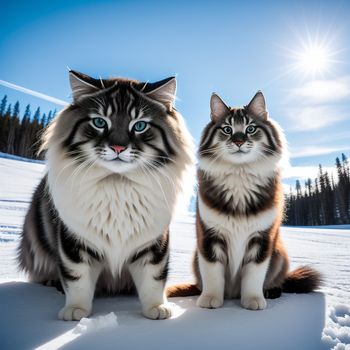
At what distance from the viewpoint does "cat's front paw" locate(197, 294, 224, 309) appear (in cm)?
222

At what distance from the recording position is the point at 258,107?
2830mm

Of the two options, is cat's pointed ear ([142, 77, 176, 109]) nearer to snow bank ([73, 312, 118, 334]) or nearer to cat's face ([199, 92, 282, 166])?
cat's face ([199, 92, 282, 166])

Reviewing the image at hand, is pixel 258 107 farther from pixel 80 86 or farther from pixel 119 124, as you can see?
pixel 80 86

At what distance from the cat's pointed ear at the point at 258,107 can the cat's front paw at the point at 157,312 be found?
1.81 m

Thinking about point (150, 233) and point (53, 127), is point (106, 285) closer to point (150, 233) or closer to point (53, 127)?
point (150, 233)

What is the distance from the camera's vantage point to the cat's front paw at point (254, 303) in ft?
7.14

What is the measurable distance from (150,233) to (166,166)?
0.45 m

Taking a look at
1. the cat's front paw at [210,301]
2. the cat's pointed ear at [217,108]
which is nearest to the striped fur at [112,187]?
the cat's front paw at [210,301]

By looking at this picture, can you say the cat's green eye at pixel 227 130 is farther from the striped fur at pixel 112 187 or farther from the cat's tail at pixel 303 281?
the cat's tail at pixel 303 281

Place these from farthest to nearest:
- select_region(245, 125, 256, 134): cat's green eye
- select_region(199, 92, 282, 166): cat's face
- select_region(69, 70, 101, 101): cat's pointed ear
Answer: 1. select_region(245, 125, 256, 134): cat's green eye
2. select_region(199, 92, 282, 166): cat's face
3. select_region(69, 70, 101, 101): cat's pointed ear

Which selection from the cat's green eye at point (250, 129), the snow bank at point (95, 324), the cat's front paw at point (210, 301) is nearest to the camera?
the snow bank at point (95, 324)

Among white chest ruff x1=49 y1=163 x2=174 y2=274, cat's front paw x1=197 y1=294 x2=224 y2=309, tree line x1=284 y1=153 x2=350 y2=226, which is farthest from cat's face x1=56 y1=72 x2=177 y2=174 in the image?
tree line x1=284 y1=153 x2=350 y2=226

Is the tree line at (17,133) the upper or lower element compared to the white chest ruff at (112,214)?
upper

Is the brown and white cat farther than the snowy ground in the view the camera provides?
Yes
